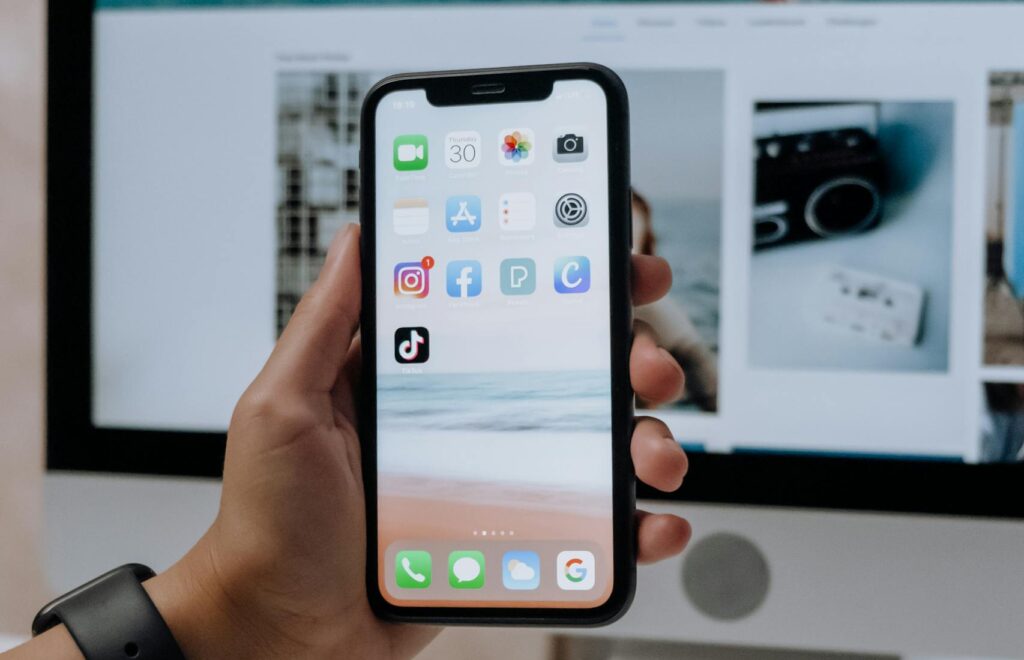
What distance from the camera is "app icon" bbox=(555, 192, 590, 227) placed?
28cm

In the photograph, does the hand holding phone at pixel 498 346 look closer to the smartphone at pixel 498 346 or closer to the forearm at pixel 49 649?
the smartphone at pixel 498 346

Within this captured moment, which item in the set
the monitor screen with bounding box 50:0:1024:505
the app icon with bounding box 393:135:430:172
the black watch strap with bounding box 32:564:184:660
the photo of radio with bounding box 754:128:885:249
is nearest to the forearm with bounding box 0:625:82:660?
the black watch strap with bounding box 32:564:184:660

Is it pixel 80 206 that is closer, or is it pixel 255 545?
pixel 255 545

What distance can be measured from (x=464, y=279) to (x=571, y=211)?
0.16 ft

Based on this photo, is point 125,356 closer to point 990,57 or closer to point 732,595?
point 732,595

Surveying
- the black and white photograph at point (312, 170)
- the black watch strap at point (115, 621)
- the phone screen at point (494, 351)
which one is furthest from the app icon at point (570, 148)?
the black watch strap at point (115, 621)

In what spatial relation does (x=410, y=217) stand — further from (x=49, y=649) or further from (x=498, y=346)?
(x=49, y=649)

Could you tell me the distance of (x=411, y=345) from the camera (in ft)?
0.96

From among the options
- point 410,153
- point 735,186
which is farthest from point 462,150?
point 735,186

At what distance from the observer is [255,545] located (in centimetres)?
28

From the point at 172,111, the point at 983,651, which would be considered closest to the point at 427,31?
the point at 172,111

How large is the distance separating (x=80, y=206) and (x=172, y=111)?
0.07m

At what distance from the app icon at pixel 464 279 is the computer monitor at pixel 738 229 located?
94mm

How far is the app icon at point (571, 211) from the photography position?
0.28 meters
